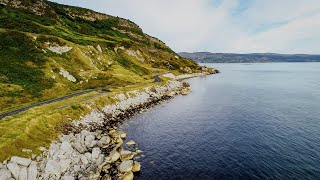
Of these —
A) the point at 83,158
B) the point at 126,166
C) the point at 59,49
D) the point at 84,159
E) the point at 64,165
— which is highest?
the point at 59,49

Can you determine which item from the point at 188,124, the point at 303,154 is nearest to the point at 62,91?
the point at 188,124

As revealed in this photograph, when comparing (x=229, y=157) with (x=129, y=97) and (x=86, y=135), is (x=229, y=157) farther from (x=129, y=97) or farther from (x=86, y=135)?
(x=129, y=97)

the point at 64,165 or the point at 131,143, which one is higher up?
the point at 64,165

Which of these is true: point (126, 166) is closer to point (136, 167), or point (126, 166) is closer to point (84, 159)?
point (136, 167)

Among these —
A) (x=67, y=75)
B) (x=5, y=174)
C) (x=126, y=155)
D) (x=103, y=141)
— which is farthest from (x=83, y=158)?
(x=67, y=75)

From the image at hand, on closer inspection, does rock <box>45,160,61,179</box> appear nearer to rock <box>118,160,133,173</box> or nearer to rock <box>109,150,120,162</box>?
rock <box>118,160,133,173</box>

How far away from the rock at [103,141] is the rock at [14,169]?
56.8 feet

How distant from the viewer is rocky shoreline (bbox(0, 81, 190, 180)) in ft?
114

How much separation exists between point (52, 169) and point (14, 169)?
15.7 ft

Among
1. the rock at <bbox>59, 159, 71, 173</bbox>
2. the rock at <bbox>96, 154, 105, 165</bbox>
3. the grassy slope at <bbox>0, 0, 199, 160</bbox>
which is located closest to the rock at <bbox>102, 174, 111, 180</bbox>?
the rock at <bbox>96, 154, 105, 165</bbox>

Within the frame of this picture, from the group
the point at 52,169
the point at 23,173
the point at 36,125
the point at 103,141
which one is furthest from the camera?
the point at 103,141

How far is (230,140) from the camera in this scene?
53.2m

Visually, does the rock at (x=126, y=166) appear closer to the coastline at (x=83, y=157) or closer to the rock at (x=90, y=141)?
the coastline at (x=83, y=157)

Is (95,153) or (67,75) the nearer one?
(95,153)
